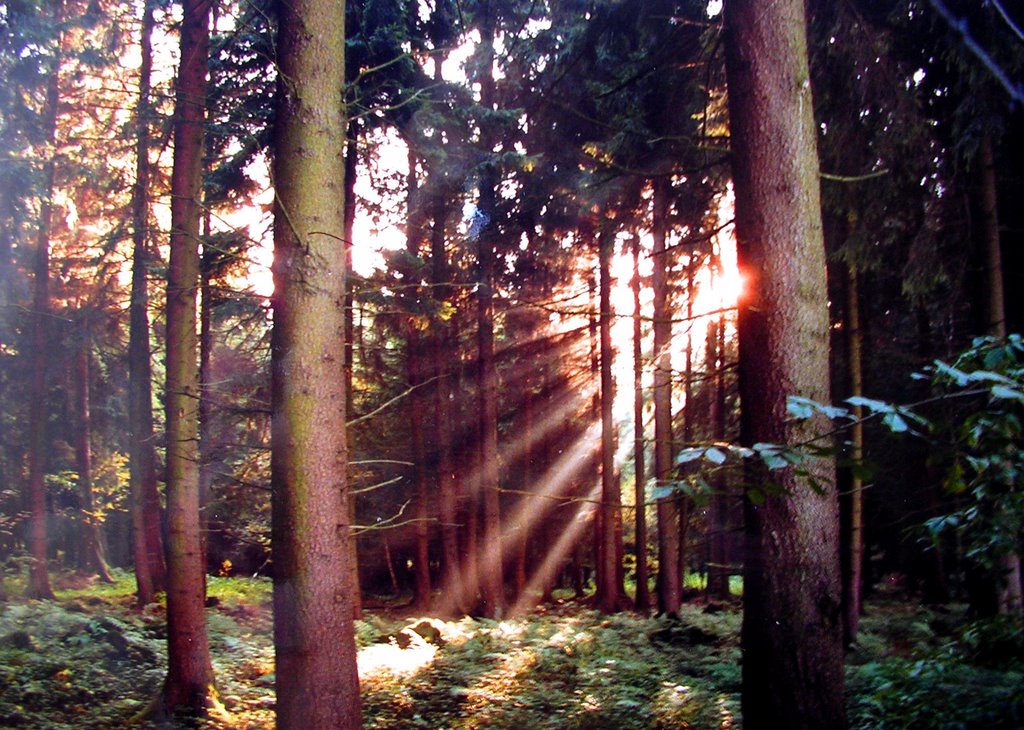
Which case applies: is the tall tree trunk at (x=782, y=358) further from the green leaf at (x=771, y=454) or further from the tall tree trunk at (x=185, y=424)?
the tall tree trunk at (x=185, y=424)

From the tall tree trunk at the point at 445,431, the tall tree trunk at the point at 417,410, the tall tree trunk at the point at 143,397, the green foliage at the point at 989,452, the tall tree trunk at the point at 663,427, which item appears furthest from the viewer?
the tall tree trunk at the point at 445,431

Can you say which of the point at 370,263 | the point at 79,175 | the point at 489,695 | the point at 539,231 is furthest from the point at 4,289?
the point at 489,695

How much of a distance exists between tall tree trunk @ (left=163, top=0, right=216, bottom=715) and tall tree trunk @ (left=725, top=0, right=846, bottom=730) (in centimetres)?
614

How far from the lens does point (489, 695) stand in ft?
30.4

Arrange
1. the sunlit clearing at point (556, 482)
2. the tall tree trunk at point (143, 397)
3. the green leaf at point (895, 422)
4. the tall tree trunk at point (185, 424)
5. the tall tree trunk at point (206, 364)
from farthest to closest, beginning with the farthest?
the sunlit clearing at point (556, 482) < the tall tree trunk at point (143, 397) < the tall tree trunk at point (206, 364) < the tall tree trunk at point (185, 424) < the green leaf at point (895, 422)

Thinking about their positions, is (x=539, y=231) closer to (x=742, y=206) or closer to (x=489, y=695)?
(x=489, y=695)

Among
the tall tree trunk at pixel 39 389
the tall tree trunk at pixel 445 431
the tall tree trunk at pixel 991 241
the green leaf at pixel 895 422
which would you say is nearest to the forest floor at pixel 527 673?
the green leaf at pixel 895 422

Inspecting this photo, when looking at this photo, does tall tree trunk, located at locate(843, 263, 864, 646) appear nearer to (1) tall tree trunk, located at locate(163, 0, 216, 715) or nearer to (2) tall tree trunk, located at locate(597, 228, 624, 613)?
(2) tall tree trunk, located at locate(597, 228, 624, 613)

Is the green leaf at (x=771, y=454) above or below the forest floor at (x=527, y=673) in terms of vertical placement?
above

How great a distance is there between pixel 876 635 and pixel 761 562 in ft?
30.6

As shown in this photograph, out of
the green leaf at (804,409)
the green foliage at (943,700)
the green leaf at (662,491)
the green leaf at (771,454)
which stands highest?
the green leaf at (804,409)

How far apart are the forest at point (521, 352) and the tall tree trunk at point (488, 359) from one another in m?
0.12

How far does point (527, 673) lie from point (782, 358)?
7.45 metres

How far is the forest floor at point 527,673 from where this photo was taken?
514 centimetres
